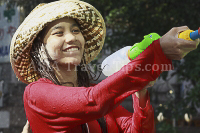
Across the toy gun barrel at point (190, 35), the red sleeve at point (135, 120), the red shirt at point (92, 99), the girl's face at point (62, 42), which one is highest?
the toy gun barrel at point (190, 35)

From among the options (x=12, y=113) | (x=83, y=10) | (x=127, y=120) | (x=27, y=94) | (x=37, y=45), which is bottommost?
(x=12, y=113)

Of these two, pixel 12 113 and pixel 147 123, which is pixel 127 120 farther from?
pixel 12 113

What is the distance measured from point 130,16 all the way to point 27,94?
16.5 feet

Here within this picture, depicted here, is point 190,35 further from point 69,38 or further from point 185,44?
point 69,38

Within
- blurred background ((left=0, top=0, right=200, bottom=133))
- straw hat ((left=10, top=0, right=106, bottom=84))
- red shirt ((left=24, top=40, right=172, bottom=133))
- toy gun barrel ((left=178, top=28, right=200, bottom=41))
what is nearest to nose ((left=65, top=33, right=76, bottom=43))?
straw hat ((left=10, top=0, right=106, bottom=84))

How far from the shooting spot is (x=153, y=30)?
6328 millimetres

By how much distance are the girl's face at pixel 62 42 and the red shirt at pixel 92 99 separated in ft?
0.71

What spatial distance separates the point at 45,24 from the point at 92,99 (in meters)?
→ 0.68

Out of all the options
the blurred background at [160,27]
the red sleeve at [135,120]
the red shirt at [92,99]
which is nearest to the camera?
the red shirt at [92,99]

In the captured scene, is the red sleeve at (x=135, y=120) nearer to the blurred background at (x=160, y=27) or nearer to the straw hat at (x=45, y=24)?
the straw hat at (x=45, y=24)

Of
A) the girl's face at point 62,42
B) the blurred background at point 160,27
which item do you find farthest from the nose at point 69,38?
the blurred background at point 160,27

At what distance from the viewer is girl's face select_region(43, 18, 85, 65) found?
1.81 meters

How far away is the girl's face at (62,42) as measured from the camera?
181 centimetres

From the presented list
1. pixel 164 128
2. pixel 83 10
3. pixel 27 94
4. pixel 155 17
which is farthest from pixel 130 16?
pixel 27 94
